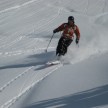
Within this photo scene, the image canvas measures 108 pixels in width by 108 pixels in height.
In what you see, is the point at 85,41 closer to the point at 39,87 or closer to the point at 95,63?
the point at 95,63

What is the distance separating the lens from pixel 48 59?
47.8ft

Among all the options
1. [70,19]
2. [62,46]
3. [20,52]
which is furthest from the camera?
[20,52]

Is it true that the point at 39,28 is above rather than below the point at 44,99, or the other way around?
below

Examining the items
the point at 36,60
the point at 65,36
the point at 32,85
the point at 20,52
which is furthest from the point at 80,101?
the point at 20,52

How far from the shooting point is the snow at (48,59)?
9.64m

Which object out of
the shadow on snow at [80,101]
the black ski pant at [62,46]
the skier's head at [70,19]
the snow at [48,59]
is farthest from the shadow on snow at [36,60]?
the shadow on snow at [80,101]

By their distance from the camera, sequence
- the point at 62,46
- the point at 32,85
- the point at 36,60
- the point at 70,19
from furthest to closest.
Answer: the point at 36,60
the point at 62,46
the point at 70,19
the point at 32,85

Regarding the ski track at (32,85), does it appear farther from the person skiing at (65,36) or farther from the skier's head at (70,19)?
the skier's head at (70,19)

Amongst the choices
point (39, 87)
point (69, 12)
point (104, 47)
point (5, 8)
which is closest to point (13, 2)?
point (5, 8)

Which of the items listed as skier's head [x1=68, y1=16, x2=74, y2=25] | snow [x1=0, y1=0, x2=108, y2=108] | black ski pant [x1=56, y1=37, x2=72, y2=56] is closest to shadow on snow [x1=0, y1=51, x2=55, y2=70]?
snow [x1=0, y1=0, x2=108, y2=108]

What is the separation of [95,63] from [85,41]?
5.27m

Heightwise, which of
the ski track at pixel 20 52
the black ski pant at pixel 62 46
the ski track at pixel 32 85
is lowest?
the ski track at pixel 20 52

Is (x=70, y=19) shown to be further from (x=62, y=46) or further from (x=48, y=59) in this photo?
(x=48, y=59)

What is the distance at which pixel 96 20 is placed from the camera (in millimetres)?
23703
